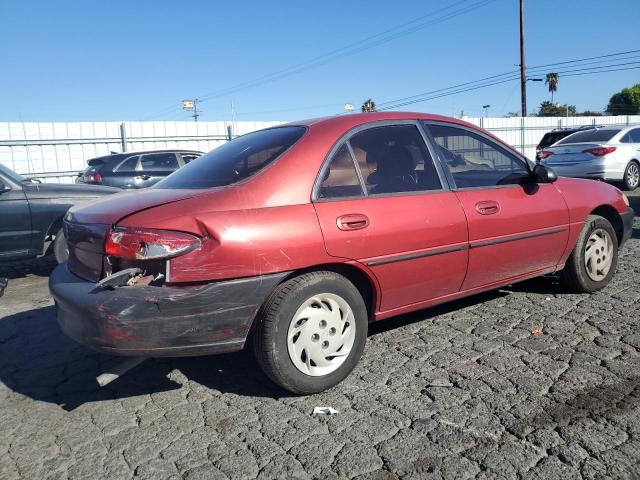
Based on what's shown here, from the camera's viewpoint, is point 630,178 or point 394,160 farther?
point 630,178

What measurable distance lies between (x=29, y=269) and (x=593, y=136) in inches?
470

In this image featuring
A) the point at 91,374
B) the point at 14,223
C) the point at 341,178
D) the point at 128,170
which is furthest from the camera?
the point at 128,170

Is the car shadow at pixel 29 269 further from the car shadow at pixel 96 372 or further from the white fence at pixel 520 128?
the white fence at pixel 520 128

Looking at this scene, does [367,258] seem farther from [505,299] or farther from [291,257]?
[505,299]

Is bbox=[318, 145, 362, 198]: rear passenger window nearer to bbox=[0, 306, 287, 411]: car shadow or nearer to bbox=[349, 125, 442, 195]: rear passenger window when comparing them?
bbox=[349, 125, 442, 195]: rear passenger window

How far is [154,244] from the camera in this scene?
9.29 ft

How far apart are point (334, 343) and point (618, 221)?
335 cm

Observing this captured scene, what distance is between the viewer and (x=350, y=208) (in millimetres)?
3314

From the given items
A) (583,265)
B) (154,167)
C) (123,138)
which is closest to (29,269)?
(154,167)

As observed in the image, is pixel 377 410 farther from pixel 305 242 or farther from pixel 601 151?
pixel 601 151

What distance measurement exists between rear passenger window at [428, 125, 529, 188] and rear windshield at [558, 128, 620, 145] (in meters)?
9.74

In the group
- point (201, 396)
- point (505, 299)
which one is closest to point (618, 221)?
point (505, 299)

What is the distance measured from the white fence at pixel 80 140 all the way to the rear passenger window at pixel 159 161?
311 centimetres

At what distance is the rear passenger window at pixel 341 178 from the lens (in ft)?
10.9
